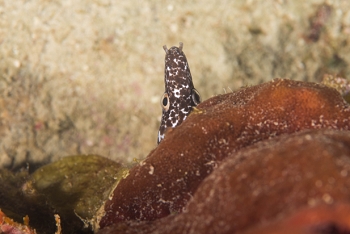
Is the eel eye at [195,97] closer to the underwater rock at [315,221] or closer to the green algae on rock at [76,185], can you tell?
the green algae on rock at [76,185]

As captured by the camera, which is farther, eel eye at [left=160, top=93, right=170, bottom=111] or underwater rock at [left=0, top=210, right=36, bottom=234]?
eel eye at [left=160, top=93, right=170, bottom=111]

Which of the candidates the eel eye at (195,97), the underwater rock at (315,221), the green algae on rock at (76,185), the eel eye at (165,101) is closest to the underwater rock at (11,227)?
the green algae on rock at (76,185)

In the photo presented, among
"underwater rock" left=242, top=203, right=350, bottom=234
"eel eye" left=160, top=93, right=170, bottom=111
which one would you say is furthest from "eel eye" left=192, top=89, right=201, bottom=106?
"underwater rock" left=242, top=203, right=350, bottom=234

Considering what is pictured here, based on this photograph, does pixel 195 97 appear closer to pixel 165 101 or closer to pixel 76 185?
pixel 165 101

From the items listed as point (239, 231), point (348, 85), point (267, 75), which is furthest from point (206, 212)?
point (267, 75)

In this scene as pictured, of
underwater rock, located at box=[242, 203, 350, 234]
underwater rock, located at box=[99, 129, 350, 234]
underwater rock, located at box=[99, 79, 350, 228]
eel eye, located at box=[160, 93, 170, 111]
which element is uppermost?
eel eye, located at box=[160, 93, 170, 111]

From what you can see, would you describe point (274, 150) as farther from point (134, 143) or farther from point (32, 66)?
point (32, 66)

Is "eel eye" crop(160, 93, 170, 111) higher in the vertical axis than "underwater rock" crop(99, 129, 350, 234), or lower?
higher

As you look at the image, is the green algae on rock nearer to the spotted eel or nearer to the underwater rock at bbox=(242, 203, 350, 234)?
the spotted eel

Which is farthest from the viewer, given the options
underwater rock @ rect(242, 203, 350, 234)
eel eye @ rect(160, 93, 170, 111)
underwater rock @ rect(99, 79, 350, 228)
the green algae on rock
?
eel eye @ rect(160, 93, 170, 111)
